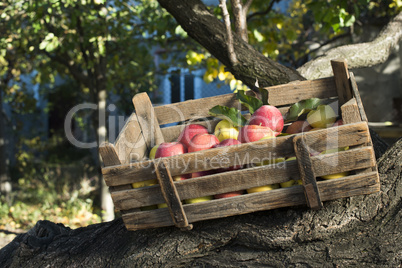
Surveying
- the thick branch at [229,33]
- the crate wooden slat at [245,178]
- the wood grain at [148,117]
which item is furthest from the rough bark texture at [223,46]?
the crate wooden slat at [245,178]

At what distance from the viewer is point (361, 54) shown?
9.08ft

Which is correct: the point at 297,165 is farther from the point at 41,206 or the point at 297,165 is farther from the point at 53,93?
the point at 53,93

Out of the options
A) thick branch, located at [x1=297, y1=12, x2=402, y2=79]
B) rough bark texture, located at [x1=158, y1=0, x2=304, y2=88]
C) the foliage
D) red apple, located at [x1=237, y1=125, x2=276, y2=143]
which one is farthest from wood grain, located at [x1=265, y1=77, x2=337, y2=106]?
the foliage

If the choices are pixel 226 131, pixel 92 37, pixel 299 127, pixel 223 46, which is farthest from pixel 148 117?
pixel 92 37

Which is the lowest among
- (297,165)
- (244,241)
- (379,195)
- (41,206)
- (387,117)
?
(41,206)

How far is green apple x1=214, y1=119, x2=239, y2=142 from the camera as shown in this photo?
5.64 feet

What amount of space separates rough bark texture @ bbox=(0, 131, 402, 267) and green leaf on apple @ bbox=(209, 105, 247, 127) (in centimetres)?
42

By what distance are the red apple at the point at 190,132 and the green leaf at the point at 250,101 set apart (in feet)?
0.68

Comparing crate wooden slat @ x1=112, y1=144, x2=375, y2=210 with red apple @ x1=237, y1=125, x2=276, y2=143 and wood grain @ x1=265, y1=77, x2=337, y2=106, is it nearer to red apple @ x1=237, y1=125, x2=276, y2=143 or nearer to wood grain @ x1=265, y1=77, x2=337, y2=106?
red apple @ x1=237, y1=125, x2=276, y2=143

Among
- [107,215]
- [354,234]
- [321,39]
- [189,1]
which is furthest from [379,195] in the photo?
[321,39]

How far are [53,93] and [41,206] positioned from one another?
15.6 feet

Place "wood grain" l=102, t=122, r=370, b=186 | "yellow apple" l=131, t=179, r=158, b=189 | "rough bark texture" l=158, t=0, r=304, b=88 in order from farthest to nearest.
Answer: "rough bark texture" l=158, t=0, r=304, b=88, "yellow apple" l=131, t=179, r=158, b=189, "wood grain" l=102, t=122, r=370, b=186

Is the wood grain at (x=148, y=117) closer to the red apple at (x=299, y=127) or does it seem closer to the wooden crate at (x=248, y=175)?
the wooden crate at (x=248, y=175)

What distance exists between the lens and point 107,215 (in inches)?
198
